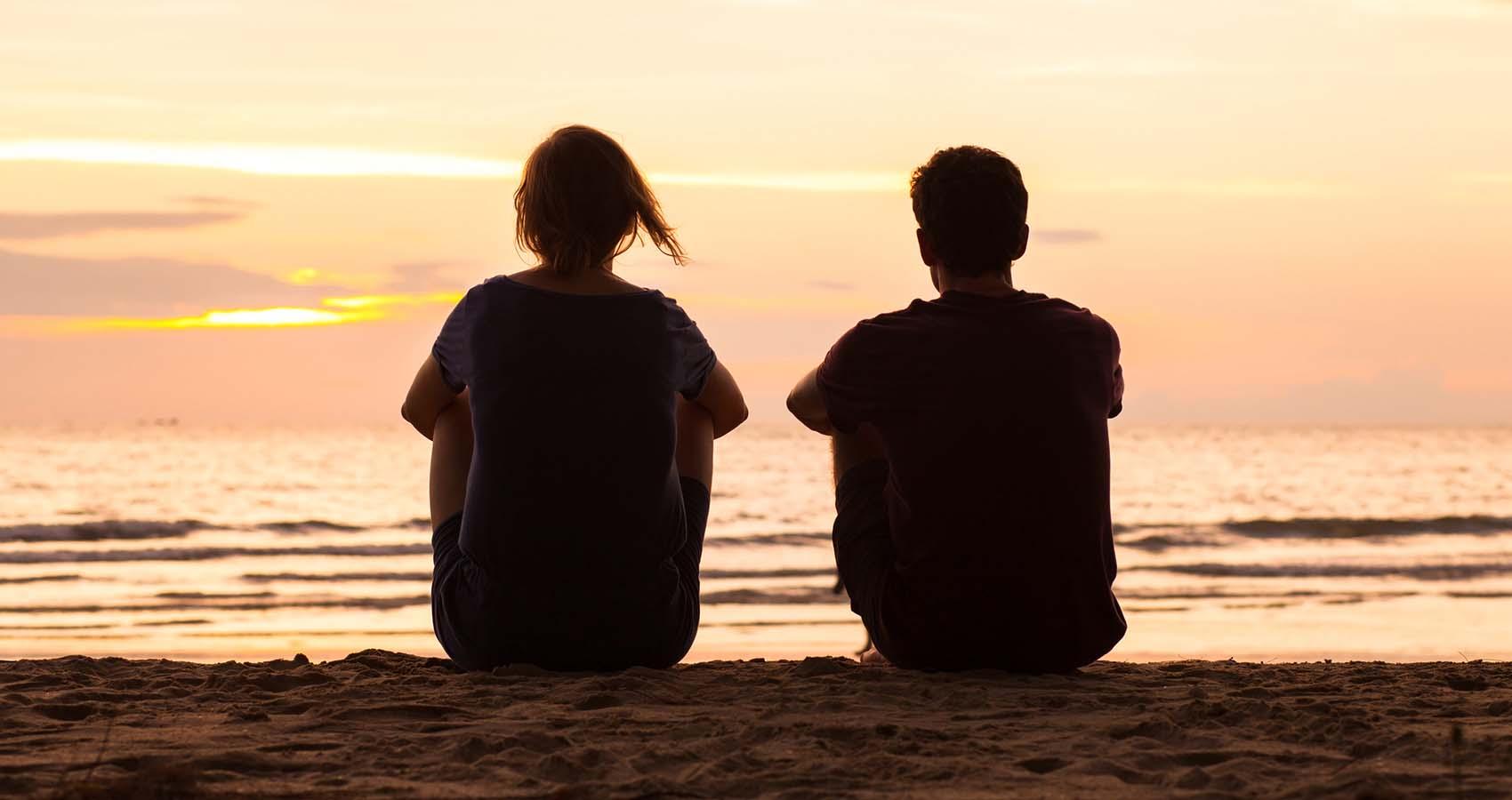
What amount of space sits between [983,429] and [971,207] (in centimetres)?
54

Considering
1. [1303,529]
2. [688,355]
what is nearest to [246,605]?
[688,355]

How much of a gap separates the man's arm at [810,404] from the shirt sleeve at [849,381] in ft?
0.12

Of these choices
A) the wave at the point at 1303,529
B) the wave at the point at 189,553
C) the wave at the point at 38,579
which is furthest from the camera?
the wave at the point at 1303,529

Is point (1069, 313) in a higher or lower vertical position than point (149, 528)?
higher

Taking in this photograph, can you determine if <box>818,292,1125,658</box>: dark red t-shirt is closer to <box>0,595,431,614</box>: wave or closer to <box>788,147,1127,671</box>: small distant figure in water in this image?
<box>788,147,1127,671</box>: small distant figure in water

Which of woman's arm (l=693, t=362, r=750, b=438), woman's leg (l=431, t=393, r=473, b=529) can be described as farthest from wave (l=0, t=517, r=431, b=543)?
woman's arm (l=693, t=362, r=750, b=438)

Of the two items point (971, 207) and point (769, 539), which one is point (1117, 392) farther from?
point (769, 539)

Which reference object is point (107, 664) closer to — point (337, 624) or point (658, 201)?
point (658, 201)

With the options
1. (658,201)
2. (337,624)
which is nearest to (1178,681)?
(658,201)

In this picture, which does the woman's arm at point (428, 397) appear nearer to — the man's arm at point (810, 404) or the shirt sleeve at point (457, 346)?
the shirt sleeve at point (457, 346)

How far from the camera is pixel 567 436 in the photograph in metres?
3.72

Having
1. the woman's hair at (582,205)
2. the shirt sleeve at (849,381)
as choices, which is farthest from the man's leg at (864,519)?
the woman's hair at (582,205)

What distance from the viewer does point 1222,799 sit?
8.38 ft

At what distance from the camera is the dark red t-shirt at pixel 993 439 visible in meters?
3.57
